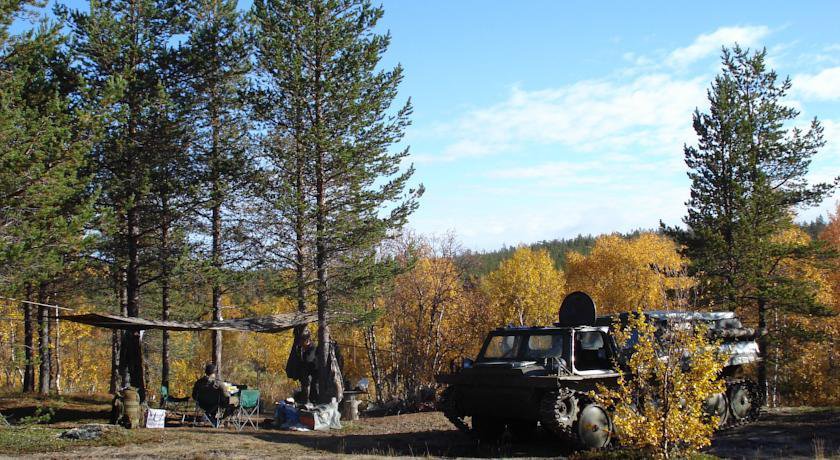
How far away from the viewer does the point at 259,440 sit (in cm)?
1170

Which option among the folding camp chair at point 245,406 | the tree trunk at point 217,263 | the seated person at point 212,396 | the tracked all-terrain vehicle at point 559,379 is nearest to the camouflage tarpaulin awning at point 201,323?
the seated person at point 212,396

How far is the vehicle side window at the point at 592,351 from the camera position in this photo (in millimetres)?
11000

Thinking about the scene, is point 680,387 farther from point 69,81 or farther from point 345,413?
point 69,81

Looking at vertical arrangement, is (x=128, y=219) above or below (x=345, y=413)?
above

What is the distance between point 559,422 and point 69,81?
13.6m

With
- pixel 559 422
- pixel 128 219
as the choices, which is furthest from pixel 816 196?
pixel 128 219

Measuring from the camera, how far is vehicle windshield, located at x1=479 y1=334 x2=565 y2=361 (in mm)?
10866

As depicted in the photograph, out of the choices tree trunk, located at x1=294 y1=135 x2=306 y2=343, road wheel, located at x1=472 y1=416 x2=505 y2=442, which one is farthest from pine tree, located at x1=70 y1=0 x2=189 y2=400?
road wheel, located at x1=472 y1=416 x2=505 y2=442

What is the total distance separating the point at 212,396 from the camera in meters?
13.5

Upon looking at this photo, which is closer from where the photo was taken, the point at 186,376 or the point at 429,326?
the point at 429,326

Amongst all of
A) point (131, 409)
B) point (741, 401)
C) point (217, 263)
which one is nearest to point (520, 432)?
point (741, 401)

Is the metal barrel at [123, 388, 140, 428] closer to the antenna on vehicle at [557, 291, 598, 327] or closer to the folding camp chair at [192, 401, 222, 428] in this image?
the folding camp chair at [192, 401, 222, 428]

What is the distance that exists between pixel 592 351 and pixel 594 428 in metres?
1.53

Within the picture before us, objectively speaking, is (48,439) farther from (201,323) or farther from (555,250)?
(555,250)
